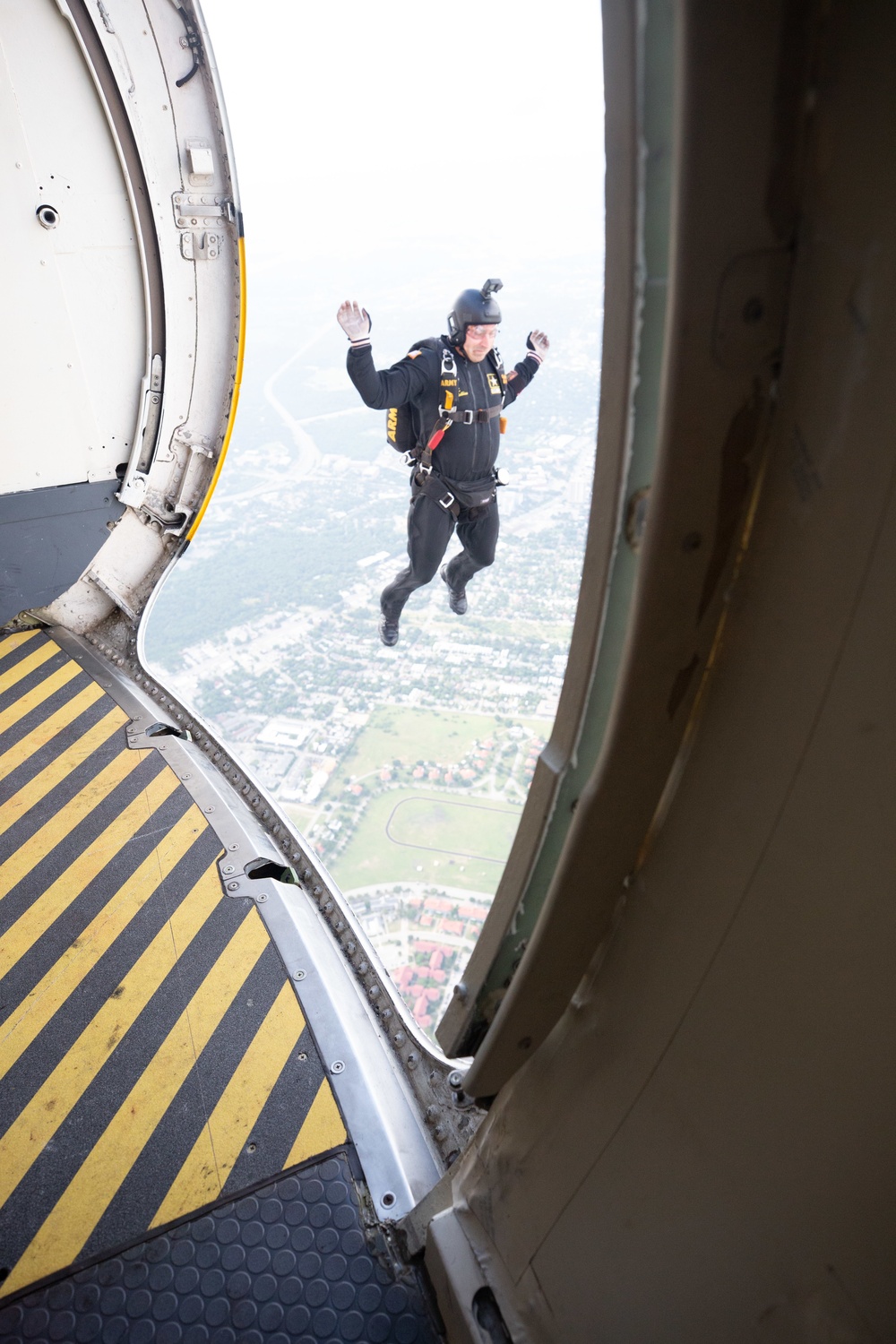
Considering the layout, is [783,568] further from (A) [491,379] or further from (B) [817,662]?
(A) [491,379]

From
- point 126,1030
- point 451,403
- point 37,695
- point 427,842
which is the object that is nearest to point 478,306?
point 451,403

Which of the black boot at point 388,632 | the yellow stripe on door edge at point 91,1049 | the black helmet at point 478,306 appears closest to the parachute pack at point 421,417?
the black helmet at point 478,306

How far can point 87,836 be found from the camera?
3.20m

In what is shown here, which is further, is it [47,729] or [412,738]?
[412,738]

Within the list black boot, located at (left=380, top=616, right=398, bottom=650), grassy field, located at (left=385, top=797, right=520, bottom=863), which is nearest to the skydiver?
black boot, located at (left=380, top=616, right=398, bottom=650)

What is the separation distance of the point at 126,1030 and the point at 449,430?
363 centimetres

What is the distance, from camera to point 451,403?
14.9ft

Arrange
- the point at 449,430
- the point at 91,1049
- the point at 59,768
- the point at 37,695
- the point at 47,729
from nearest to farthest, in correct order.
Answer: the point at 91,1049, the point at 59,768, the point at 47,729, the point at 37,695, the point at 449,430

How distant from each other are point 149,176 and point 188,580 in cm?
1653

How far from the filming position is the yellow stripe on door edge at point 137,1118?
1923 mm

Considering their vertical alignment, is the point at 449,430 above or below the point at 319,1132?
above

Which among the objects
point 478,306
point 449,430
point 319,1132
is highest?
point 478,306

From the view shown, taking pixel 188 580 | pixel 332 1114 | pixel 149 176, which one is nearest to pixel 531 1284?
pixel 332 1114

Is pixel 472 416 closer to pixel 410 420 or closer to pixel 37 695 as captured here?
pixel 410 420
